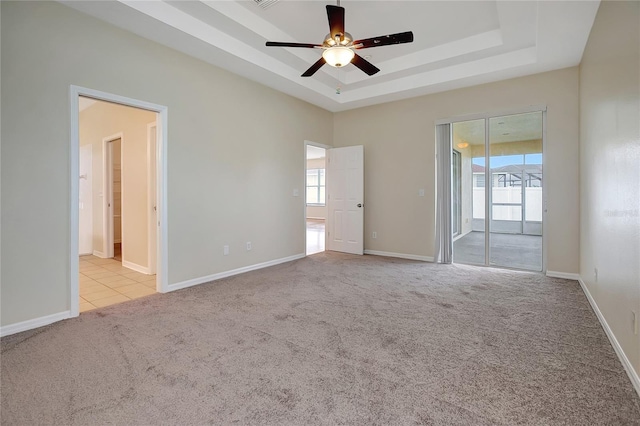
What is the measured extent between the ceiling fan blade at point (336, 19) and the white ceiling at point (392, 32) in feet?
2.87

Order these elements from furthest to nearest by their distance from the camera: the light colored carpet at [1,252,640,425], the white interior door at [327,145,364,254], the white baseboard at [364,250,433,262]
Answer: the white interior door at [327,145,364,254]
the white baseboard at [364,250,433,262]
the light colored carpet at [1,252,640,425]

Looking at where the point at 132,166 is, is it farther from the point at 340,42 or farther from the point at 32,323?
the point at 340,42

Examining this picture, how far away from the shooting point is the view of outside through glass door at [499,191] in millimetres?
4629

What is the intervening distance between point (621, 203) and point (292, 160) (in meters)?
4.39

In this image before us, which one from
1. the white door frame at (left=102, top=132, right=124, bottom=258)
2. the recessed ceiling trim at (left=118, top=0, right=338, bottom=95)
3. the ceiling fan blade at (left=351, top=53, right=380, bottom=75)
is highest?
the recessed ceiling trim at (left=118, top=0, right=338, bottom=95)

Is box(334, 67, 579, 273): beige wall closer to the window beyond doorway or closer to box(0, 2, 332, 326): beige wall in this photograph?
box(0, 2, 332, 326): beige wall

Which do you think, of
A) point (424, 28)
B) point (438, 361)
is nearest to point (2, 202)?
point (438, 361)

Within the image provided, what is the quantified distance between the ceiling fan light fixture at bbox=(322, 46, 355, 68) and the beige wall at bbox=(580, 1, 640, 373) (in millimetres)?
2018

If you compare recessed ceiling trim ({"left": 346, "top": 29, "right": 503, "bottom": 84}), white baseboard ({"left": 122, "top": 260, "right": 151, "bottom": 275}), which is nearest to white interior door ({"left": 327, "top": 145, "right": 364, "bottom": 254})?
recessed ceiling trim ({"left": 346, "top": 29, "right": 503, "bottom": 84})

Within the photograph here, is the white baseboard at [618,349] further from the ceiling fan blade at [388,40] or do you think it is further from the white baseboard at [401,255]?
the ceiling fan blade at [388,40]

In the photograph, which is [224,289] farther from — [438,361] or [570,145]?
[570,145]

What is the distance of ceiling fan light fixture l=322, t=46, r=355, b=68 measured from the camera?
2.93 m

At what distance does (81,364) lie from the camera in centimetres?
211

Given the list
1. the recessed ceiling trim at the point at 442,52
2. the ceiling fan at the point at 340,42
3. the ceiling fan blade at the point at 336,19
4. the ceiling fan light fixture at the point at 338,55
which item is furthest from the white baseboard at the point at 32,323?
the recessed ceiling trim at the point at 442,52
